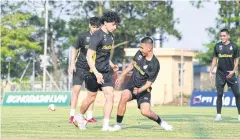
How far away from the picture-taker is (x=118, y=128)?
1296cm

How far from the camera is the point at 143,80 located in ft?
43.7

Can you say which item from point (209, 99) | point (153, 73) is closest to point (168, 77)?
point (209, 99)

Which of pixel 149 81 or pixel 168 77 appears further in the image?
pixel 168 77

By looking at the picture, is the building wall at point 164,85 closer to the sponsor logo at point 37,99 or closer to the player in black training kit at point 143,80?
the sponsor logo at point 37,99

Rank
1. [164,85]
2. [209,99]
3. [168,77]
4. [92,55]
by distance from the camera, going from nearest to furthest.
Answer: [92,55], [209,99], [164,85], [168,77]

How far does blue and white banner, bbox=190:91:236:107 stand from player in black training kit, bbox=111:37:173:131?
2144 centimetres

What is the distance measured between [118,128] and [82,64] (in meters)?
3.08

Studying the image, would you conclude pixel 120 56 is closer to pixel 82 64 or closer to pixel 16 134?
pixel 82 64

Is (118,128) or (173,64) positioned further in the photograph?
(173,64)

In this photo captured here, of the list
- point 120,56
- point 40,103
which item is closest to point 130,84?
point 40,103

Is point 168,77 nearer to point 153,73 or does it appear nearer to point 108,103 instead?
point 153,73

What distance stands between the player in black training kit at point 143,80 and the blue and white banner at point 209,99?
21439 millimetres

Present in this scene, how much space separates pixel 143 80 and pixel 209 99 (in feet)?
74.5

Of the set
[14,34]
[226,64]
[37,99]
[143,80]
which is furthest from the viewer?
[14,34]
